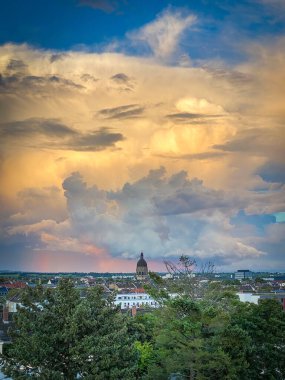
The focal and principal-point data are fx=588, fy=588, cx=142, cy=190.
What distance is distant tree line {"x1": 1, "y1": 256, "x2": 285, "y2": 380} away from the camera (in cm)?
2447

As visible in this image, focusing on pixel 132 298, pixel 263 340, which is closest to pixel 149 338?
pixel 263 340

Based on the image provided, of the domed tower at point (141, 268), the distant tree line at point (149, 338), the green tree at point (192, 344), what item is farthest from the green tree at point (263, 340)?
the domed tower at point (141, 268)

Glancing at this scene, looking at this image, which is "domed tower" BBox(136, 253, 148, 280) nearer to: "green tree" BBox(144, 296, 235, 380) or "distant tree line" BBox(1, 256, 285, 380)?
"distant tree line" BBox(1, 256, 285, 380)

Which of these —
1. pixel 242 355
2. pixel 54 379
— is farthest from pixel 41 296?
pixel 242 355

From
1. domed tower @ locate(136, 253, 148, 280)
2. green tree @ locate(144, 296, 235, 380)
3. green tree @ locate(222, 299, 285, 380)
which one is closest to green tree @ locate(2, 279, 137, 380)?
green tree @ locate(144, 296, 235, 380)

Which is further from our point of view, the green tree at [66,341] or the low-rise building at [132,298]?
the low-rise building at [132,298]

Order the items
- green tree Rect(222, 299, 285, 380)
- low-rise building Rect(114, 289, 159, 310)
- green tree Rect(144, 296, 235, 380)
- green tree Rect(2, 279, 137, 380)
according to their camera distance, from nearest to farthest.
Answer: green tree Rect(2, 279, 137, 380)
green tree Rect(144, 296, 235, 380)
green tree Rect(222, 299, 285, 380)
low-rise building Rect(114, 289, 159, 310)

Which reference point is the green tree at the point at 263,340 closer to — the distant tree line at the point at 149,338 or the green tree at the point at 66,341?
the distant tree line at the point at 149,338

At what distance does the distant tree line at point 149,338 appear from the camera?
2447cm

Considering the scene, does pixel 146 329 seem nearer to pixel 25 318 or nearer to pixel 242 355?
pixel 242 355

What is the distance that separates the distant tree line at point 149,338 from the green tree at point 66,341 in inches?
1.6

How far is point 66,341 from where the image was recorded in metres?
24.4

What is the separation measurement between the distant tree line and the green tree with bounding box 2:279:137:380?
40mm

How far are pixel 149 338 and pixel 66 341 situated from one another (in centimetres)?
1594
